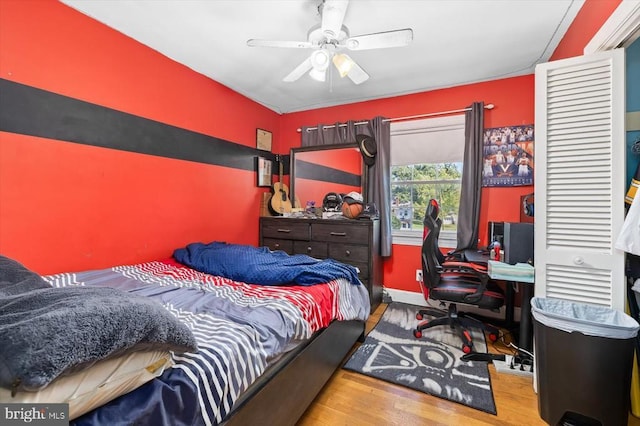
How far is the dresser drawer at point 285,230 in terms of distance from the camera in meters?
3.07

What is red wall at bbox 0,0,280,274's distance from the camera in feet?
5.33

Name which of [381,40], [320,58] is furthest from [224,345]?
[381,40]

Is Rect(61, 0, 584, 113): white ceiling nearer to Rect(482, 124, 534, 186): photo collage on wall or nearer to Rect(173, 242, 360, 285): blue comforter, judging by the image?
Rect(482, 124, 534, 186): photo collage on wall

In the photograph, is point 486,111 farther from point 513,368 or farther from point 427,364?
point 427,364

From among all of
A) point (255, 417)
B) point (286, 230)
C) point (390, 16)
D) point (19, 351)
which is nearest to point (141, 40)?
point (390, 16)

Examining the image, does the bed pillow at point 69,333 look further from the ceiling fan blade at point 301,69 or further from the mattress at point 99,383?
the ceiling fan blade at point 301,69

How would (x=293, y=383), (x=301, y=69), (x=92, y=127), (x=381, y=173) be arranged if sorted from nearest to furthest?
(x=293, y=383), (x=92, y=127), (x=301, y=69), (x=381, y=173)

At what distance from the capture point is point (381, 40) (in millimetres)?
1698

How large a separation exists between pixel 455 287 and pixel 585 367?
0.94 m

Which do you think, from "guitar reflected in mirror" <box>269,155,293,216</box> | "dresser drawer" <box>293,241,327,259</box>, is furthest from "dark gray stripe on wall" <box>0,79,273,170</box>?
"dresser drawer" <box>293,241,327,259</box>

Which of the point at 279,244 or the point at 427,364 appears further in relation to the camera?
the point at 279,244

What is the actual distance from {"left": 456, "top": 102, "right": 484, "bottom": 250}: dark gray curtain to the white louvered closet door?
3.70 feet

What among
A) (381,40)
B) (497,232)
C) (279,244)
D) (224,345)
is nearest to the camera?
(224,345)

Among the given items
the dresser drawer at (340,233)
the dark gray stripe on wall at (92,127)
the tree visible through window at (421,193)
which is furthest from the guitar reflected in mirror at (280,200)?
the tree visible through window at (421,193)
